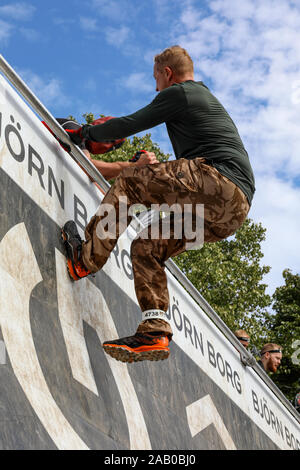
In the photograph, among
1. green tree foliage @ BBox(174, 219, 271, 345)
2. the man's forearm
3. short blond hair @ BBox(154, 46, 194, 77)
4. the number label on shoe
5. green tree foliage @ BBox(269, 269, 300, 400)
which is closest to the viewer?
the number label on shoe

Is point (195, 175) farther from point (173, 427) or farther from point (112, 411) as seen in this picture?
point (173, 427)

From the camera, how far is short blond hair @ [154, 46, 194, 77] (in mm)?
4441

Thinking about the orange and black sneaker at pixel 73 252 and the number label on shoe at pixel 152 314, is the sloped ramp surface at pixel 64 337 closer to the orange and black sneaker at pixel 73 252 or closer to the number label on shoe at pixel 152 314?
the orange and black sneaker at pixel 73 252

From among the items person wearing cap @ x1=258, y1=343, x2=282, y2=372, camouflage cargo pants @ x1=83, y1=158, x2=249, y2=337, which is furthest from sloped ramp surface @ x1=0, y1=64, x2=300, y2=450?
person wearing cap @ x1=258, y1=343, x2=282, y2=372

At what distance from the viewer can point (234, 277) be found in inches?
847

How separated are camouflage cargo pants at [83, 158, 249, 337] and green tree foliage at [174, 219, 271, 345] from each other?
50.5ft

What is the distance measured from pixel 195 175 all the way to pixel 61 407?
166cm

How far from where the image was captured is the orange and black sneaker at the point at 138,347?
3643mm

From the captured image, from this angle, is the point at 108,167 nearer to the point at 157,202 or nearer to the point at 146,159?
the point at 146,159

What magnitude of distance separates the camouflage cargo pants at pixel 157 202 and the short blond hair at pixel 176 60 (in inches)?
32.8

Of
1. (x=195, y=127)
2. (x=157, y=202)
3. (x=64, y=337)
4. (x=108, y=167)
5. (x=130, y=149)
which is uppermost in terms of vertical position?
(x=130, y=149)

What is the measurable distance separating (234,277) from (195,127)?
58.0 feet

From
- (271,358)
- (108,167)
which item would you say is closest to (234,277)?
(271,358)

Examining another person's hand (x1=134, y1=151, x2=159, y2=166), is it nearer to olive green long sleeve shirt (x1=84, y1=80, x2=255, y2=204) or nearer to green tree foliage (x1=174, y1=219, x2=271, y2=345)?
olive green long sleeve shirt (x1=84, y1=80, x2=255, y2=204)
